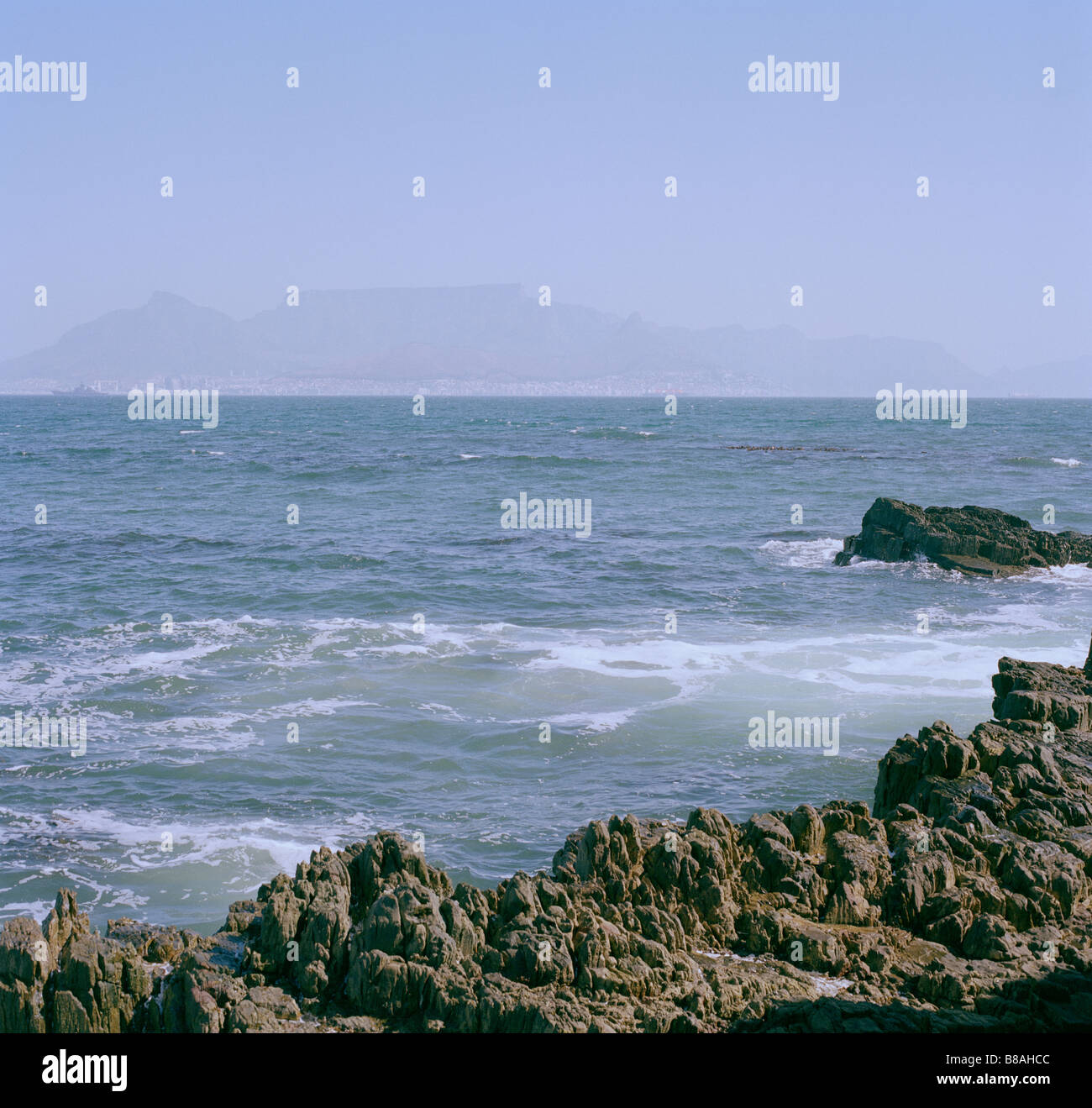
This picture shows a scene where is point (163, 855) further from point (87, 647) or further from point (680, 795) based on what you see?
point (87, 647)

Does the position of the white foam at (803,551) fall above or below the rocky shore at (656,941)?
above

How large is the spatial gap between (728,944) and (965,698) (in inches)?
442

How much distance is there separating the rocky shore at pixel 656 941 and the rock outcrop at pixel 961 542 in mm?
21757

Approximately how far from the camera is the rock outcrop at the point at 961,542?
1256 inches

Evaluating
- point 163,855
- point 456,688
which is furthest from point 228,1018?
point 456,688
